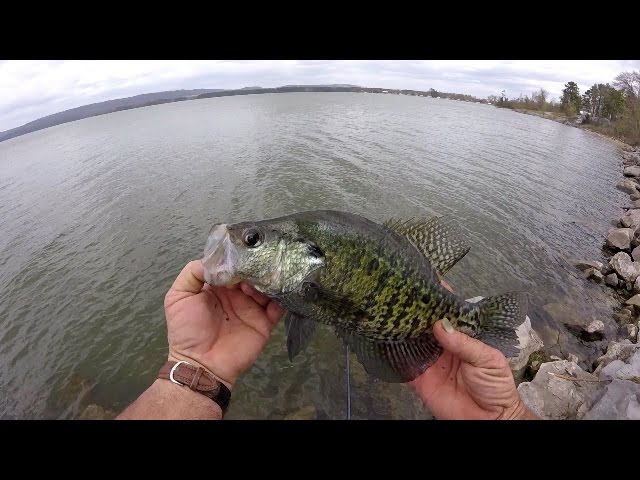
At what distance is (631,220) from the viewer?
17.3 metres

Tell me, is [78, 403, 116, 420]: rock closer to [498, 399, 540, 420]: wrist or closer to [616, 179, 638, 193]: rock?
[498, 399, 540, 420]: wrist

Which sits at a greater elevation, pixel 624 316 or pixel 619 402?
pixel 619 402

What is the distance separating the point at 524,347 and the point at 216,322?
25.3 ft

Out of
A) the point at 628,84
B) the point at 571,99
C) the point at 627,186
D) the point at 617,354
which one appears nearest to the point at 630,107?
the point at 628,84

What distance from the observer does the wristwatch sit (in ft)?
10.7

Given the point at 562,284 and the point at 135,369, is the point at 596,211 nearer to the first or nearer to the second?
the point at 562,284

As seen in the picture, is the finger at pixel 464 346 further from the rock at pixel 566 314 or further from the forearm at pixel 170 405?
the rock at pixel 566 314

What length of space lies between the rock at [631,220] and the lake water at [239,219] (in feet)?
3.12

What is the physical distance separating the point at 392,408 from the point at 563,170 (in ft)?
97.2

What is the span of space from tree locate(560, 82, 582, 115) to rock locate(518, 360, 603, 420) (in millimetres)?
107573

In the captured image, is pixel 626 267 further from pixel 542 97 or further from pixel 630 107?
pixel 542 97

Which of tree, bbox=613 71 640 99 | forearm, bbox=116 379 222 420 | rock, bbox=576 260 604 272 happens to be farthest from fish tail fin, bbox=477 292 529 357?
tree, bbox=613 71 640 99

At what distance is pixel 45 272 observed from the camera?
1455cm

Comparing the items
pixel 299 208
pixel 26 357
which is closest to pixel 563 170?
pixel 299 208
